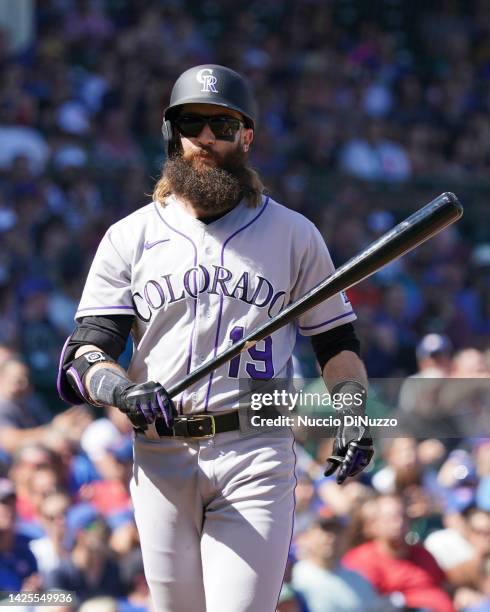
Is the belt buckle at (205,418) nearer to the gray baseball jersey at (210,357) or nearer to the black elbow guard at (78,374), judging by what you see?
the gray baseball jersey at (210,357)

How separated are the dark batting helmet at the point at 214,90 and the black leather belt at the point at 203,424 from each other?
0.89 meters

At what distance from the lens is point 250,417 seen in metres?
3.46

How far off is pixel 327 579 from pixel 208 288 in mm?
2323

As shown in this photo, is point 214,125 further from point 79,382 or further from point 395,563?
point 395,563

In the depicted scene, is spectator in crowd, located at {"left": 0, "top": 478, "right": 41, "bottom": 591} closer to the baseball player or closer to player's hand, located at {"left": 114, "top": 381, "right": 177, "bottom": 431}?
the baseball player

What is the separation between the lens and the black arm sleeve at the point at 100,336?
3549 millimetres

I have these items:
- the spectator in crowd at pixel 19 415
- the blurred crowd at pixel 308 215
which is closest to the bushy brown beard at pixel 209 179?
the blurred crowd at pixel 308 215

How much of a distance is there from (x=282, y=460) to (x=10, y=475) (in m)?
2.93

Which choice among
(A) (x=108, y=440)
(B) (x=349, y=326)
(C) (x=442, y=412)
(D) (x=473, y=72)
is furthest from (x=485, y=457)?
(D) (x=473, y=72)

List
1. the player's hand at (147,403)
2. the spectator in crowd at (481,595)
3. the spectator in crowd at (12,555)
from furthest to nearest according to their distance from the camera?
the spectator in crowd at (481,595)
the spectator in crowd at (12,555)
the player's hand at (147,403)

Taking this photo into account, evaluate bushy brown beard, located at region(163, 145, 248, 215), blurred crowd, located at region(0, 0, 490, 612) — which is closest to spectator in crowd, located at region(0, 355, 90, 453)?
blurred crowd, located at region(0, 0, 490, 612)

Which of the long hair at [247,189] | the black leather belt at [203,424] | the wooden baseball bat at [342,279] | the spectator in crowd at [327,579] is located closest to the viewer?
the wooden baseball bat at [342,279]

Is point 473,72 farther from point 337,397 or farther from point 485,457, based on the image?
point 337,397

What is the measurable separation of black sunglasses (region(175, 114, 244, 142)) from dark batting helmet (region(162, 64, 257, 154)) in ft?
0.13
